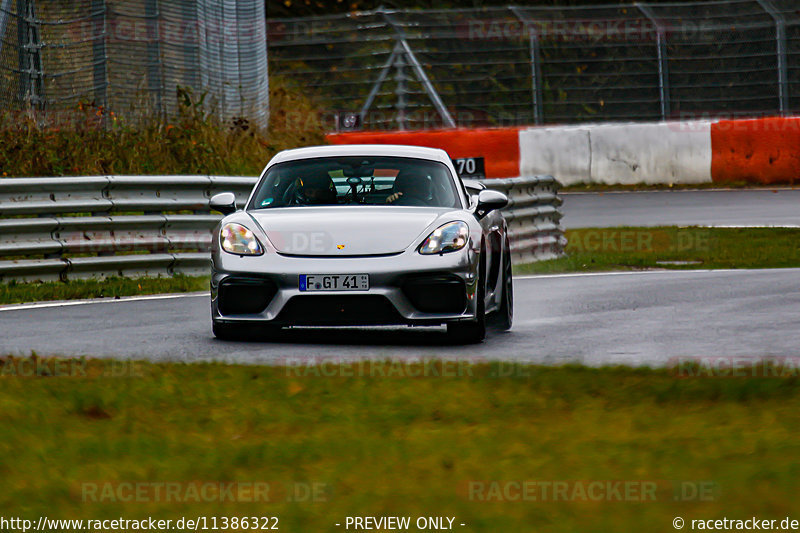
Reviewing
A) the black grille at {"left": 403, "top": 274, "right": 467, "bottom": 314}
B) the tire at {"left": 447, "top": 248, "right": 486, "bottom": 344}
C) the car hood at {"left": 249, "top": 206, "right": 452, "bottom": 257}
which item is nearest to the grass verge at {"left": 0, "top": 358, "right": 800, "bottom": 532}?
the black grille at {"left": 403, "top": 274, "right": 467, "bottom": 314}

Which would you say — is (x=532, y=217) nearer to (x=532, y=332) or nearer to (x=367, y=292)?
(x=532, y=332)

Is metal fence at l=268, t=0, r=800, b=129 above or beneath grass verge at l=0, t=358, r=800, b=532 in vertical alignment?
above

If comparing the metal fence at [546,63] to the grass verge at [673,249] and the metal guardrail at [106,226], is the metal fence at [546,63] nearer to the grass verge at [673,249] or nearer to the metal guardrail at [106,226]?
the grass verge at [673,249]

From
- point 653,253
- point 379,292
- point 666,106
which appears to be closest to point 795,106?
point 666,106

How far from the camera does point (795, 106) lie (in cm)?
2620

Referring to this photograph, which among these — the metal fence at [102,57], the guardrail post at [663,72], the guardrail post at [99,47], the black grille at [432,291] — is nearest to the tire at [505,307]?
the black grille at [432,291]

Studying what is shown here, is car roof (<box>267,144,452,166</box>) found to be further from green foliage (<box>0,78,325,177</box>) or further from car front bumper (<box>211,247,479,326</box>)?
green foliage (<box>0,78,325,177</box>)

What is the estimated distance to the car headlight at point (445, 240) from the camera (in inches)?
365

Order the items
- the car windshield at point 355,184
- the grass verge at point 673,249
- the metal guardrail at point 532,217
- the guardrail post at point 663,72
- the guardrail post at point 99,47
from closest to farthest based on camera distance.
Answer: the car windshield at point 355,184
the grass verge at point 673,249
the metal guardrail at point 532,217
the guardrail post at point 99,47
the guardrail post at point 663,72

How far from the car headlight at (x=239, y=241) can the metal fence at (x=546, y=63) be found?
1614cm

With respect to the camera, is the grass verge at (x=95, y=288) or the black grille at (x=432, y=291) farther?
the grass verge at (x=95, y=288)

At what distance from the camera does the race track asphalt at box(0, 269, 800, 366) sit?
874 cm

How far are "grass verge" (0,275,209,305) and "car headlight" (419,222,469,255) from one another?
14.5ft

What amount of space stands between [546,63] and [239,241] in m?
18.6
